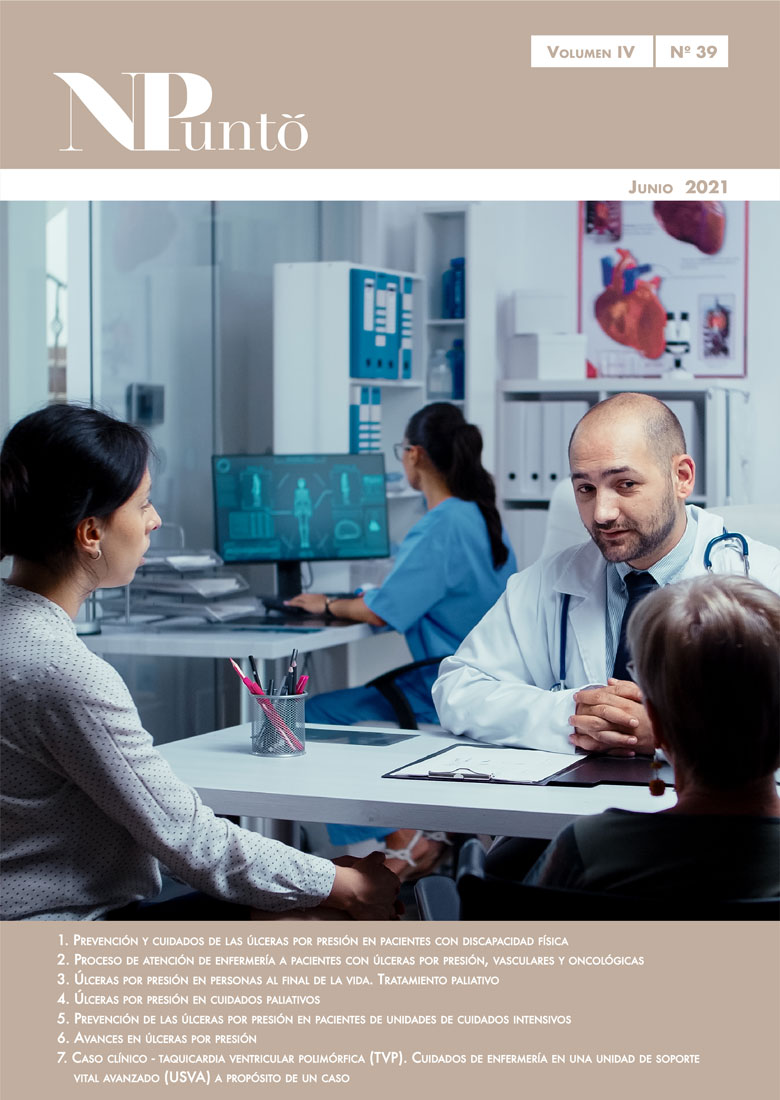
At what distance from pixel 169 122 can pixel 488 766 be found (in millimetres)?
1056

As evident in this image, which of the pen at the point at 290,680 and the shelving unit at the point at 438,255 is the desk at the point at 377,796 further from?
the shelving unit at the point at 438,255

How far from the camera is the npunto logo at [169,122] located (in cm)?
183

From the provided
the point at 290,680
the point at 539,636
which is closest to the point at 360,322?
the point at 539,636

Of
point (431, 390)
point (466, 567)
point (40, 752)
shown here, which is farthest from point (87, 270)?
point (40, 752)

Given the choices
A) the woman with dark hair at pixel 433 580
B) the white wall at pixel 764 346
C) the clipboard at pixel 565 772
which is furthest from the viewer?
the white wall at pixel 764 346

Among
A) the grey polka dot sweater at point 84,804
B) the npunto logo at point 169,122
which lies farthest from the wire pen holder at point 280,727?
the npunto logo at point 169,122

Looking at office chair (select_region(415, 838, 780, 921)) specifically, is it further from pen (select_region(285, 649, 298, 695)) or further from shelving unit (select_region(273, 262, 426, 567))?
shelving unit (select_region(273, 262, 426, 567))

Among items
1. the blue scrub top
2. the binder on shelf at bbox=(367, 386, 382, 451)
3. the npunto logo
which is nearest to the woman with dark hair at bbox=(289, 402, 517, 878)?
the blue scrub top

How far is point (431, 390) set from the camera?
203 inches

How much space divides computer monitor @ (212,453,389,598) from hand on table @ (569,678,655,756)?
195 centimetres

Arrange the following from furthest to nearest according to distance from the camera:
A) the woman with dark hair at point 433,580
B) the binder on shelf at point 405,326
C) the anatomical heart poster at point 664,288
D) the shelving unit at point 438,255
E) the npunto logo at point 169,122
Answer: the anatomical heart poster at point 664,288 → the shelving unit at point 438,255 → the binder on shelf at point 405,326 → the woman with dark hair at point 433,580 → the npunto logo at point 169,122

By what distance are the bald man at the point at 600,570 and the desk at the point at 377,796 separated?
0.29m

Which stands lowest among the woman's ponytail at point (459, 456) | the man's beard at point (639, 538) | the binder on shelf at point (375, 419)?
the man's beard at point (639, 538)
